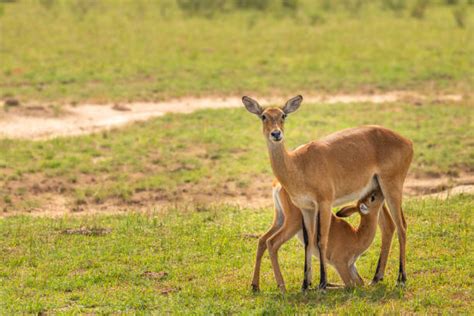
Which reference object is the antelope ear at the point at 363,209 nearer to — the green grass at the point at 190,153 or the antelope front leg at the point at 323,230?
the antelope front leg at the point at 323,230

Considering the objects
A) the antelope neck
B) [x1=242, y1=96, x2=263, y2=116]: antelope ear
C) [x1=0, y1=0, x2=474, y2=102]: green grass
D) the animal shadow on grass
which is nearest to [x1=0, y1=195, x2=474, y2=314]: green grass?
the animal shadow on grass

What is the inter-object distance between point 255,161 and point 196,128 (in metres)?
1.87

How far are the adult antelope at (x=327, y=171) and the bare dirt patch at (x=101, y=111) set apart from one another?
6950 millimetres

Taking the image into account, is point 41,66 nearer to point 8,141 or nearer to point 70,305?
point 8,141

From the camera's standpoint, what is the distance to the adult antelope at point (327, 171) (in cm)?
796

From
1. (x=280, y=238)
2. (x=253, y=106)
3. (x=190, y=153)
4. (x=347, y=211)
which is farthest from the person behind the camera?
(x=190, y=153)

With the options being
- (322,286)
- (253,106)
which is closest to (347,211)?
(322,286)

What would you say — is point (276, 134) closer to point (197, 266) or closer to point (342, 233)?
point (342, 233)

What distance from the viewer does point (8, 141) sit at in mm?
13883

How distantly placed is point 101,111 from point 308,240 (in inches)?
329

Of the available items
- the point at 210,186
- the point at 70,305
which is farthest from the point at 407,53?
the point at 70,305

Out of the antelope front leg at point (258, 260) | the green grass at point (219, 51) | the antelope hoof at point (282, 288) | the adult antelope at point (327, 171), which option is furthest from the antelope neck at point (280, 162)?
the green grass at point (219, 51)

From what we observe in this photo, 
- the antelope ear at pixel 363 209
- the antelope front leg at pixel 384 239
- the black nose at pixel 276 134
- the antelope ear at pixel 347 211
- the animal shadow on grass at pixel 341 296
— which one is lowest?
the animal shadow on grass at pixel 341 296

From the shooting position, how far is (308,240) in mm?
8070
